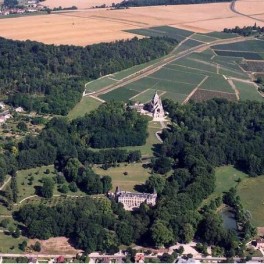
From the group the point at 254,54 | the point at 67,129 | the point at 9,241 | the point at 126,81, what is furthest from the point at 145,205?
the point at 254,54

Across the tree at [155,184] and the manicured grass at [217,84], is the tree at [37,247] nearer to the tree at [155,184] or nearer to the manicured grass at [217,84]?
the tree at [155,184]

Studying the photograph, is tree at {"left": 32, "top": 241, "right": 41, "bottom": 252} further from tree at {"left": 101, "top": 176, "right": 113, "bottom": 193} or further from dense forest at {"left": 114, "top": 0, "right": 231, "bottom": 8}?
dense forest at {"left": 114, "top": 0, "right": 231, "bottom": 8}

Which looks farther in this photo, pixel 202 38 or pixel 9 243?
pixel 202 38

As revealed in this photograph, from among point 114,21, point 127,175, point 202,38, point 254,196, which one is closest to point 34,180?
point 127,175

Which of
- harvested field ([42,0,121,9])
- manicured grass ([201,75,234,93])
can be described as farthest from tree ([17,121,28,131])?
harvested field ([42,0,121,9])

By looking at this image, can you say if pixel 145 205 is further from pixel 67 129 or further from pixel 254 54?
pixel 254 54

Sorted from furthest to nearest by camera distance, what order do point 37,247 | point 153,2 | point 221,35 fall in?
point 153,2 → point 221,35 → point 37,247

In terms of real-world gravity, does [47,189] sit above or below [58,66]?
below

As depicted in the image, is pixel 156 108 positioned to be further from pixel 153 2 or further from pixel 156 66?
pixel 153 2
